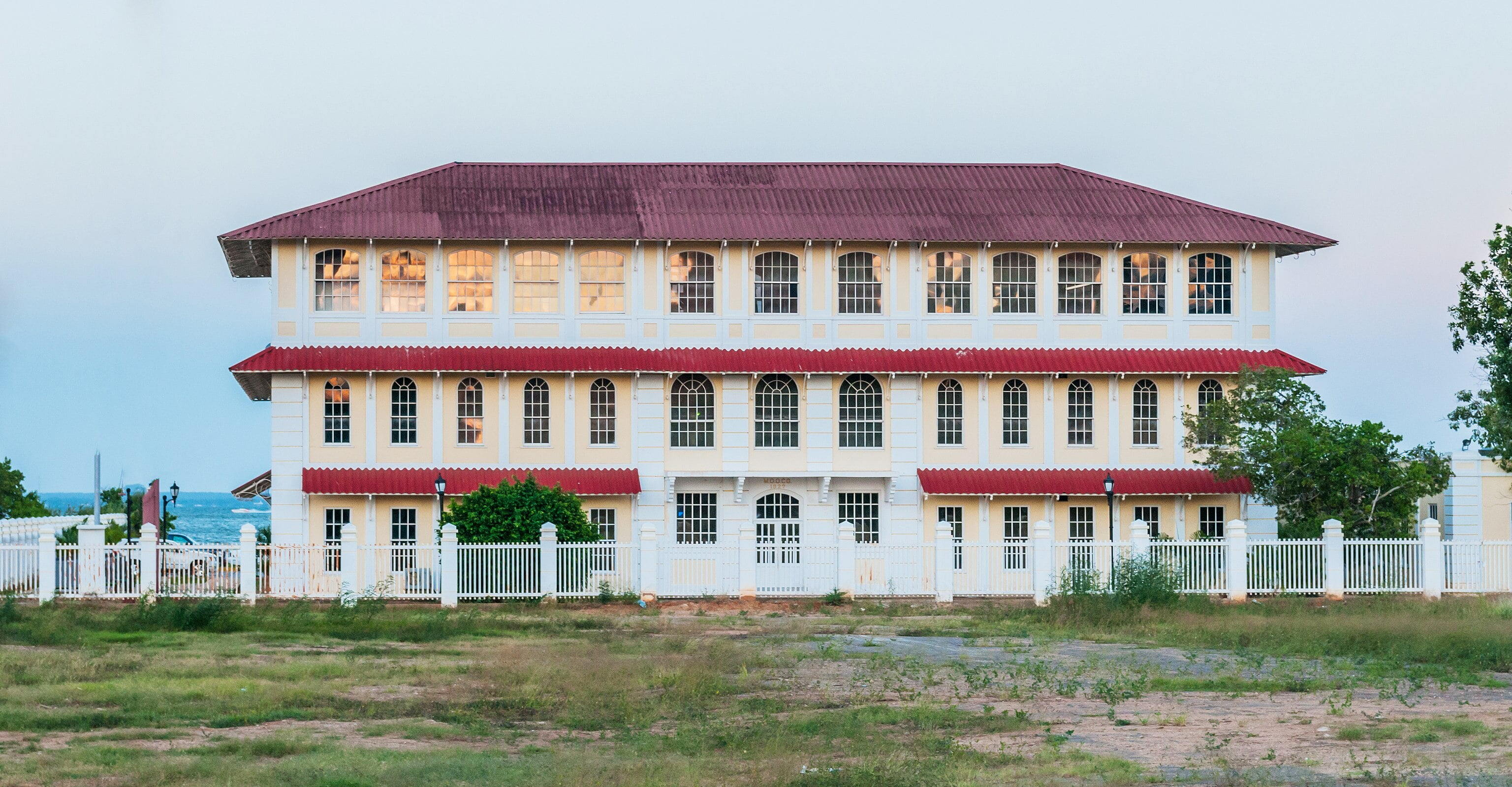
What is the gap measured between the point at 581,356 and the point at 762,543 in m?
7.15

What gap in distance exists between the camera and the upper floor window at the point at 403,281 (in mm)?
38500

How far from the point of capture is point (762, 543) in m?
33.4

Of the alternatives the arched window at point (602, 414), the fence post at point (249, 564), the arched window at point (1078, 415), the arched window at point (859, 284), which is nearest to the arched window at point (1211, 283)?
the arched window at point (1078, 415)

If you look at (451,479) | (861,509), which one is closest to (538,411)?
(451,479)

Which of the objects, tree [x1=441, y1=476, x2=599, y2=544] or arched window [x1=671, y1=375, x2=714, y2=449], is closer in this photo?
tree [x1=441, y1=476, x2=599, y2=544]

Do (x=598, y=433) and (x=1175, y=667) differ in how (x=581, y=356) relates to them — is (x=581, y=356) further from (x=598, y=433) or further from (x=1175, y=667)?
(x=1175, y=667)

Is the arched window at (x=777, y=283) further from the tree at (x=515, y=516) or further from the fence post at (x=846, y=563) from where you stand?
the fence post at (x=846, y=563)

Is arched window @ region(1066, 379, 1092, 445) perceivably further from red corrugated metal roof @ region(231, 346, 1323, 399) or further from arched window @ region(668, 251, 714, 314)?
arched window @ region(668, 251, 714, 314)

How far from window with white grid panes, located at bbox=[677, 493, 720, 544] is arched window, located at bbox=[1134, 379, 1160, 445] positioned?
9764 millimetres

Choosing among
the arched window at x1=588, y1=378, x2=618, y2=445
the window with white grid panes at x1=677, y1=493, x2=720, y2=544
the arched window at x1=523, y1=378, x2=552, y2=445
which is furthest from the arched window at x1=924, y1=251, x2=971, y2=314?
the arched window at x1=523, y1=378, x2=552, y2=445

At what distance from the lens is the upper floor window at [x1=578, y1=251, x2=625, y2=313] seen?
38.9 meters

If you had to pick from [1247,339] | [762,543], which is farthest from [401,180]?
[1247,339]

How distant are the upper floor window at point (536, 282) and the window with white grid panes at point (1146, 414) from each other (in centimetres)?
1340

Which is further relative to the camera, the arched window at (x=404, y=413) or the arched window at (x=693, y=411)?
the arched window at (x=693, y=411)
